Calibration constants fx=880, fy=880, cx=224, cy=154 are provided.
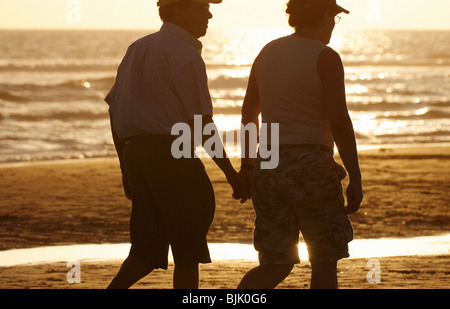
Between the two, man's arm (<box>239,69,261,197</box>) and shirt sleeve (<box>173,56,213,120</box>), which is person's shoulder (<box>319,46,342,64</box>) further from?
shirt sleeve (<box>173,56,213,120</box>)

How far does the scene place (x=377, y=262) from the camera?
265 inches

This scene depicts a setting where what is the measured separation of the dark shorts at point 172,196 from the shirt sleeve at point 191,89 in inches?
8.0

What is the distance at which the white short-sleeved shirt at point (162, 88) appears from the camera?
412cm

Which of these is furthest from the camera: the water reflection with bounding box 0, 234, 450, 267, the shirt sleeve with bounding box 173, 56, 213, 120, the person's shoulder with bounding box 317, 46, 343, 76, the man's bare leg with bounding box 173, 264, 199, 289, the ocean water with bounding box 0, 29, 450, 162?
the ocean water with bounding box 0, 29, 450, 162

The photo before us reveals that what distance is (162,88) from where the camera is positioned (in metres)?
4.13

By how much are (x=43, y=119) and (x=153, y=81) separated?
68.0 ft

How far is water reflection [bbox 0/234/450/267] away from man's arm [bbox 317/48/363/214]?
2.99 m

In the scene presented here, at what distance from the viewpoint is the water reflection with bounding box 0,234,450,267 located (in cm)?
711

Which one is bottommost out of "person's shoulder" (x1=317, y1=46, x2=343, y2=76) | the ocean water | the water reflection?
"person's shoulder" (x1=317, y1=46, x2=343, y2=76)

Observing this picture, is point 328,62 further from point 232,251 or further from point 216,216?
point 216,216
